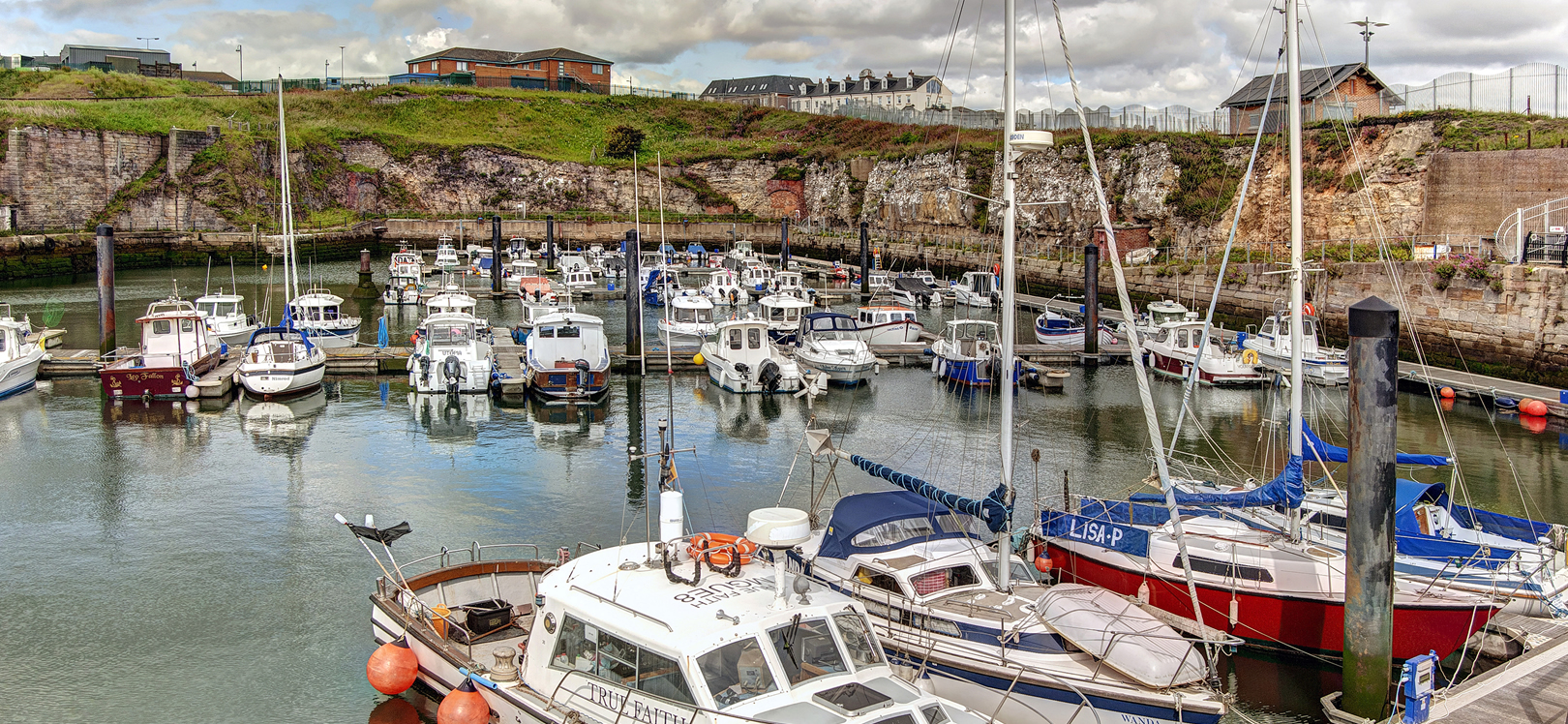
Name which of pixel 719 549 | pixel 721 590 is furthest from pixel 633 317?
pixel 721 590

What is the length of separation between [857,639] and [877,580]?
2674 mm

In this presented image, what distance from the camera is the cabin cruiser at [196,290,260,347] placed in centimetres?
3812

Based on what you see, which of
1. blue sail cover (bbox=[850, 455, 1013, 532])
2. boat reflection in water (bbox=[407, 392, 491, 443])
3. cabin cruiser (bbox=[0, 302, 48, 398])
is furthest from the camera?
cabin cruiser (bbox=[0, 302, 48, 398])

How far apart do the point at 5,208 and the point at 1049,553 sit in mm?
78730

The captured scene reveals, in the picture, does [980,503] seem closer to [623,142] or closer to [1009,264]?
[1009,264]

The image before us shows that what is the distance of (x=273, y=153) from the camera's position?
8550 centimetres

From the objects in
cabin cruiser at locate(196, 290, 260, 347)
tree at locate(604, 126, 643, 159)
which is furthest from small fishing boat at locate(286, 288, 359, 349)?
tree at locate(604, 126, 643, 159)

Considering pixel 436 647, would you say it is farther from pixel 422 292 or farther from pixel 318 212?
pixel 318 212

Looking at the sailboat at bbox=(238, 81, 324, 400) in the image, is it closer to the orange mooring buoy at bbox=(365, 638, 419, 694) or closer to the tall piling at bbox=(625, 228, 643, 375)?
the tall piling at bbox=(625, 228, 643, 375)

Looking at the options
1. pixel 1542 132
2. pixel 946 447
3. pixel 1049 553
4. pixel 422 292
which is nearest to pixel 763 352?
pixel 946 447

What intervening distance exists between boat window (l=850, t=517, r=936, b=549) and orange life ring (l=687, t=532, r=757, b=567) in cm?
212

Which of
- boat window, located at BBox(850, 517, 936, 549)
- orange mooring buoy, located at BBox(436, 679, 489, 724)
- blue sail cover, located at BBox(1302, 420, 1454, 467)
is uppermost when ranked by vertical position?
blue sail cover, located at BBox(1302, 420, 1454, 467)

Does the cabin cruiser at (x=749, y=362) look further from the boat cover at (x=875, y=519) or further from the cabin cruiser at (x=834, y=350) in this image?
the boat cover at (x=875, y=519)

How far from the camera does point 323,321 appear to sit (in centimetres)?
3953
